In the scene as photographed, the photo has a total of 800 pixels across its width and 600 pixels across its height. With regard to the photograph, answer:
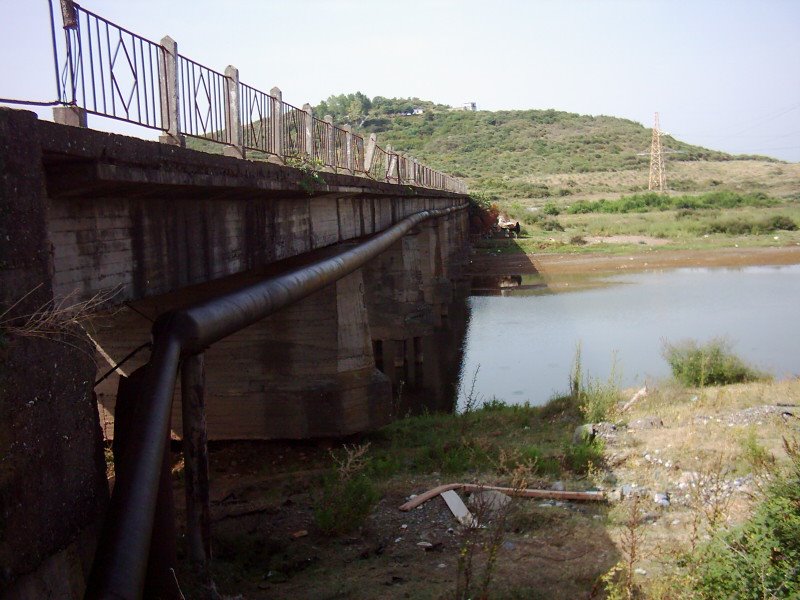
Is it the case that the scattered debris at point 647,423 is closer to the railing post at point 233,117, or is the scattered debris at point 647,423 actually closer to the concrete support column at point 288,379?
the concrete support column at point 288,379

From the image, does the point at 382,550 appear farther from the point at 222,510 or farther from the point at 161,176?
the point at 161,176

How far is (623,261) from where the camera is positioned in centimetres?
4300

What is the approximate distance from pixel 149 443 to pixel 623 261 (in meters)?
41.1

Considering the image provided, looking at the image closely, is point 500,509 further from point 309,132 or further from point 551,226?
point 551,226

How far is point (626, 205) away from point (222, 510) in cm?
6611

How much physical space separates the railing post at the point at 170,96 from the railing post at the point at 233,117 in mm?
1207

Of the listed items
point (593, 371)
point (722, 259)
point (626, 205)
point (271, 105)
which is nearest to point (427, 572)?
point (271, 105)

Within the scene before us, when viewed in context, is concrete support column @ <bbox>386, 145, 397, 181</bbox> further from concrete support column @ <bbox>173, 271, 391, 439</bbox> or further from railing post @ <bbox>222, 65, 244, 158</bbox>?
railing post @ <bbox>222, 65, 244, 158</bbox>

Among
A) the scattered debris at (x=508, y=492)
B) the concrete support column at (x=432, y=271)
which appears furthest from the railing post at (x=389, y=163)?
the scattered debris at (x=508, y=492)

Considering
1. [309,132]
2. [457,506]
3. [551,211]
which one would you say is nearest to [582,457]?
[457,506]

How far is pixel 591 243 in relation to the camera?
5019 centimetres

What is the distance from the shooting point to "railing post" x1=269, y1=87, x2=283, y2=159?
29.1ft

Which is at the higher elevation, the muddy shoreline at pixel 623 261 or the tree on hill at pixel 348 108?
the tree on hill at pixel 348 108

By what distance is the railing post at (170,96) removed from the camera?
6098mm
